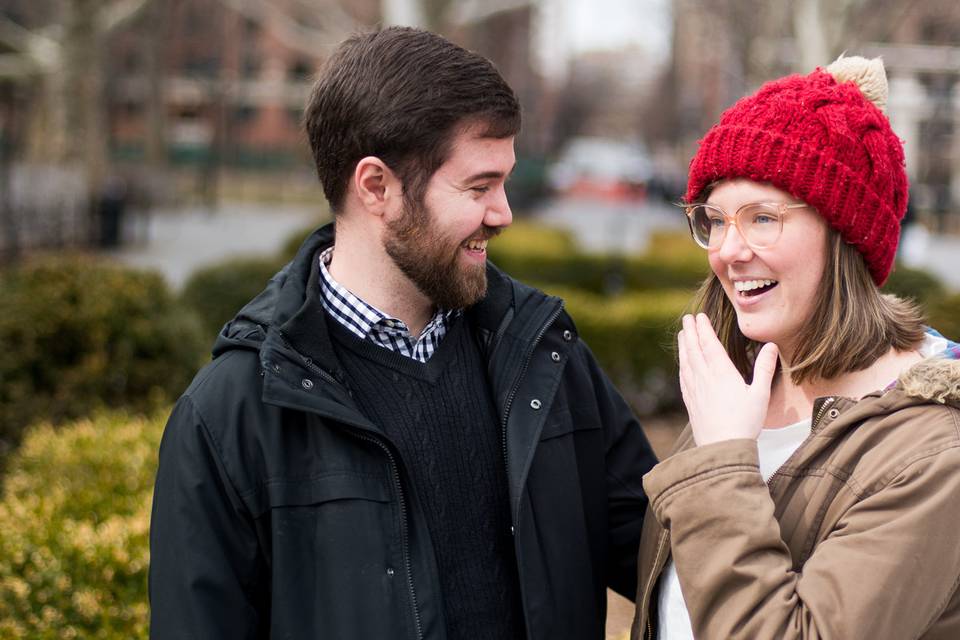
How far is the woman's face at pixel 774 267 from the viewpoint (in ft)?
6.45

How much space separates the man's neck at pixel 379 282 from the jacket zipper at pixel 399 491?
0.25 meters

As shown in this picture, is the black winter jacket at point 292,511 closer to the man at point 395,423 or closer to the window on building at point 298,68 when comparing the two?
the man at point 395,423

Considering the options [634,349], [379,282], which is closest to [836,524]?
[379,282]

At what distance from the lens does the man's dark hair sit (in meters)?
2.15

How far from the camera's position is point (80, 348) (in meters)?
5.91

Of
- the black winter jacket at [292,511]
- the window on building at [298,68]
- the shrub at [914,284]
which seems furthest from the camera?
the window on building at [298,68]

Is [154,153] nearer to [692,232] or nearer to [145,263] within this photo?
[145,263]

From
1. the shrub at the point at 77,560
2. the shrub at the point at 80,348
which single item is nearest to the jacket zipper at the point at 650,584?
the shrub at the point at 77,560

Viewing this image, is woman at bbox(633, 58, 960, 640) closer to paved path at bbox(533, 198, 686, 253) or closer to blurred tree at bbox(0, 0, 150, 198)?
paved path at bbox(533, 198, 686, 253)

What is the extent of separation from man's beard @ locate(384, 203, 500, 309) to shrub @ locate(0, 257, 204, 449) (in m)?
→ 3.99

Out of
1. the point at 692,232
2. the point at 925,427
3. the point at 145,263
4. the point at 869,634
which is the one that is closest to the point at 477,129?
the point at 692,232

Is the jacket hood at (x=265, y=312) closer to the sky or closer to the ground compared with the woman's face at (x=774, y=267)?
closer to the ground

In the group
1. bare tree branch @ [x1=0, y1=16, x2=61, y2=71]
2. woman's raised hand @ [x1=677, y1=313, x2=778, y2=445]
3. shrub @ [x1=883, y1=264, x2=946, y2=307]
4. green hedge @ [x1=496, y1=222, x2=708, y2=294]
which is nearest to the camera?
woman's raised hand @ [x1=677, y1=313, x2=778, y2=445]

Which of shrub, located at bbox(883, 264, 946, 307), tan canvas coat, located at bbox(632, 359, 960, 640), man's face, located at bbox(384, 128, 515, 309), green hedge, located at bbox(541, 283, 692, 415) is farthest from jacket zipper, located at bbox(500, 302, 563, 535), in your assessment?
shrub, located at bbox(883, 264, 946, 307)
